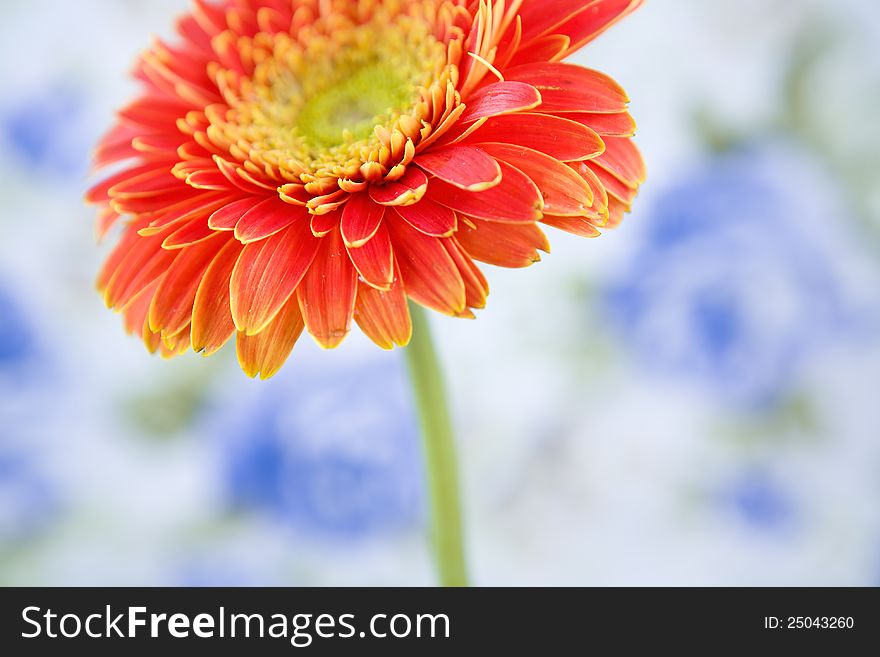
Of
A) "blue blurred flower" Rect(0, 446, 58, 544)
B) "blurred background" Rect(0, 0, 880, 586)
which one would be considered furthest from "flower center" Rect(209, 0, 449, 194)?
"blue blurred flower" Rect(0, 446, 58, 544)

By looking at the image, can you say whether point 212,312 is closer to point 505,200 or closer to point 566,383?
point 505,200

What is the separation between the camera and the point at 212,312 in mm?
279

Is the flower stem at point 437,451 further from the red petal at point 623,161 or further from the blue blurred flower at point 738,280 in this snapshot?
the blue blurred flower at point 738,280

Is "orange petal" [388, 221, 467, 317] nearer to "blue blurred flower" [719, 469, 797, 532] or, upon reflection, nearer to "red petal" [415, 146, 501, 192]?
"red petal" [415, 146, 501, 192]

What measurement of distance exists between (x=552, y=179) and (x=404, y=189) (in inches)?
1.9

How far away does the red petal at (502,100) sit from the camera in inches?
10.1

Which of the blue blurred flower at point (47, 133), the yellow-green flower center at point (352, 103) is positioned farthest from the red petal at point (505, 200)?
the blue blurred flower at point (47, 133)

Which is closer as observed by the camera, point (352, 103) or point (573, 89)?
point (573, 89)

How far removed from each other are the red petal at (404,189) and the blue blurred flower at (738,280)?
368 millimetres

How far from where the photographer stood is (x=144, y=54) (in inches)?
13.1

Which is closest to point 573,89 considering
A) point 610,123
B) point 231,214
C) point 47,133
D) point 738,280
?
point 610,123

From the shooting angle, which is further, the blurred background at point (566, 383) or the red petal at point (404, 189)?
the blurred background at point (566, 383)

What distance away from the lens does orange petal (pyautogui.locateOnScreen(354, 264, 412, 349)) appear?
0.87 feet
